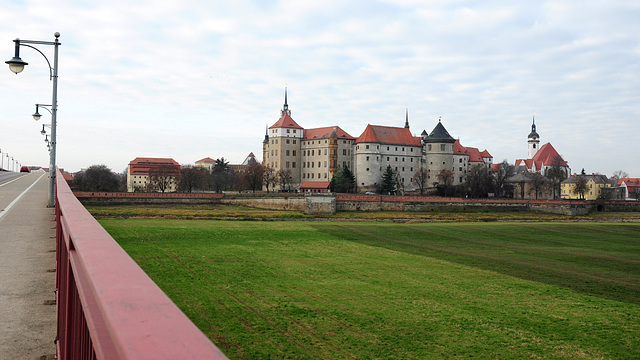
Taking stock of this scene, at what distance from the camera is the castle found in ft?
395

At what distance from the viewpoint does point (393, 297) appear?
15.8 meters

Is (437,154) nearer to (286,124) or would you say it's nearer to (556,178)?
(556,178)

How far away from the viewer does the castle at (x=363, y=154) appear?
120 metres

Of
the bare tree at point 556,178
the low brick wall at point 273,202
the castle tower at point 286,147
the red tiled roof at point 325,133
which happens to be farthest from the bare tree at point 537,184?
the low brick wall at point 273,202

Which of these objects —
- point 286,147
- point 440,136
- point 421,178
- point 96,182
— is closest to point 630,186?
point 440,136

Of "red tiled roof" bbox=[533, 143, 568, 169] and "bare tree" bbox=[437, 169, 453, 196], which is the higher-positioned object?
"red tiled roof" bbox=[533, 143, 568, 169]

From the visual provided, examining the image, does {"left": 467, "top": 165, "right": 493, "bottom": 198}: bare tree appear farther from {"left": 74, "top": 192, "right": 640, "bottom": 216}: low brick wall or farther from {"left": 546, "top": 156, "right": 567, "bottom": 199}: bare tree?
{"left": 74, "top": 192, "right": 640, "bottom": 216}: low brick wall

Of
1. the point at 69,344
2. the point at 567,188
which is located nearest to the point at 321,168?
the point at 567,188

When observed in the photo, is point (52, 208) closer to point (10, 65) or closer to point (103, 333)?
point (10, 65)

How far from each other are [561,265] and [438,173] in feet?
323

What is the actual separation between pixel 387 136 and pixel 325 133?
569 inches

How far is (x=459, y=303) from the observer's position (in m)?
15.2

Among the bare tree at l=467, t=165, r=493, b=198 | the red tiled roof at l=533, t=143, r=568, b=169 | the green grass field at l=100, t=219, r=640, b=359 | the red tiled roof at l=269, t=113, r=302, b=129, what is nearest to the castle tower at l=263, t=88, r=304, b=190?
the red tiled roof at l=269, t=113, r=302, b=129

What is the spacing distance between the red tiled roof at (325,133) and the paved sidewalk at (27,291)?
4298 inches
